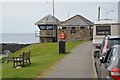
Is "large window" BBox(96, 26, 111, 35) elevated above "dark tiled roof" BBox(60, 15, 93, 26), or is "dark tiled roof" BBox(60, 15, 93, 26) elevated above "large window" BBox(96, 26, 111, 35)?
"dark tiled roof" BBox(60, 15, 93, 26)

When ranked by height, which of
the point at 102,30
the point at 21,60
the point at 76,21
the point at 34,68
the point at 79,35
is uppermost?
the point at 76,21

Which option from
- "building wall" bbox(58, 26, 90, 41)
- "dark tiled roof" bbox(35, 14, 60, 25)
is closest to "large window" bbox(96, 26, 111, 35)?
"building wall" bbox(58, 26, 90, 41)

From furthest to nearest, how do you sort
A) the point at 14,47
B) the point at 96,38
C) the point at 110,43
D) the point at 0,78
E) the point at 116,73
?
the point at 14,47, the point at 96,38, the point at 110,43, the point at 0,78, the point at 116,73

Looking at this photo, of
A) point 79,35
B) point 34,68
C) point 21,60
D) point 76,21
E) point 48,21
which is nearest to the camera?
point 34,68

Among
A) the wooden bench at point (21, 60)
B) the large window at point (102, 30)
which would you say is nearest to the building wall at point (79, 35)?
the large window at point (102, 30)

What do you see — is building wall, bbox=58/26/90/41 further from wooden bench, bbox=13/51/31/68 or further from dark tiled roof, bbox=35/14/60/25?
wooden bench, bbox=13/51/31/68

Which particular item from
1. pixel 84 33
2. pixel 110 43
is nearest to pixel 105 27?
pixel 110 43

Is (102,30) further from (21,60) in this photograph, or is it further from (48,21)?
(48,21)

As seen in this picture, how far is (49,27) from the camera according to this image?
74438mm

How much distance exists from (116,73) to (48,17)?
68.9 metres

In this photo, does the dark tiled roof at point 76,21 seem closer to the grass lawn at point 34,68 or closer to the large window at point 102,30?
the grass lawn at point 34,68

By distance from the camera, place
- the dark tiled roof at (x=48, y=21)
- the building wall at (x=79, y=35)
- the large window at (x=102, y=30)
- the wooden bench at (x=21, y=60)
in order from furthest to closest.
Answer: the dark tiled roof at (x=48, y=21) < the building wall at (x=79, y=35) < the large window at (x=102, y=30) < the wooden bench at (x=21, y=60)

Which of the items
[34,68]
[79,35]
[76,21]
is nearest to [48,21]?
[76,21]

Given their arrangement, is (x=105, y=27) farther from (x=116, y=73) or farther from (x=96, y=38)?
(x=116, y=73)
